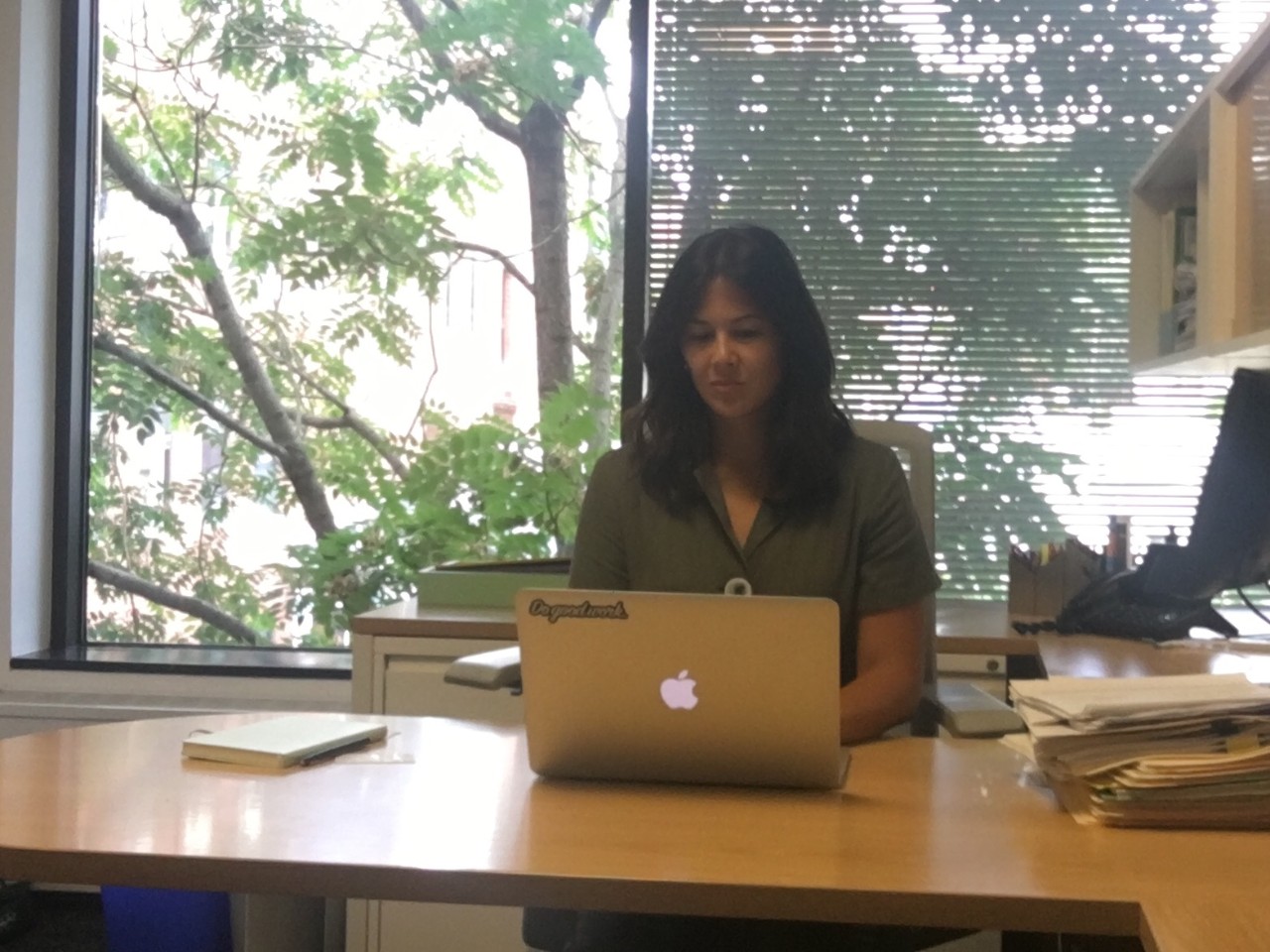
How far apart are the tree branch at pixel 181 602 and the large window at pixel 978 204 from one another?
5.11ft

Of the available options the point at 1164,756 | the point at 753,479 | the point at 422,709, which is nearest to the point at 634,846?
the point at 1164,756

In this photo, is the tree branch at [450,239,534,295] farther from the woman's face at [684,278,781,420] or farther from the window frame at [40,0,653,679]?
the woman's face at [684,278,781,420]

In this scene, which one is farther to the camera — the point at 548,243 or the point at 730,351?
the point at 548,243

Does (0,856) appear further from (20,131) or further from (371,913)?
(20,131)

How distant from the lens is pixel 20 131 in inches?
131

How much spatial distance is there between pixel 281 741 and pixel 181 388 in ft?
7.28

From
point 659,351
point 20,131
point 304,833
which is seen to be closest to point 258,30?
point 20,131

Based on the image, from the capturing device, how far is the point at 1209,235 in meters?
2.47

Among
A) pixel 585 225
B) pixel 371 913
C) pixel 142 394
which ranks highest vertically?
pixel 585 225

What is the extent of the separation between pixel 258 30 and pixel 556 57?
2.50 feet

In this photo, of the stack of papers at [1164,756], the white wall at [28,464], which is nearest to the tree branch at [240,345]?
the white wall at [28,464]

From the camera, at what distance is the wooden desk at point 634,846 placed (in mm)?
1036

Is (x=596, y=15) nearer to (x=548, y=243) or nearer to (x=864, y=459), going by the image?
(x=548, y=243)

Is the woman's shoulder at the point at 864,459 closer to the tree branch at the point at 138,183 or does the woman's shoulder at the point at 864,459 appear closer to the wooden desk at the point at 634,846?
the wooden desk at the point at 634,846
